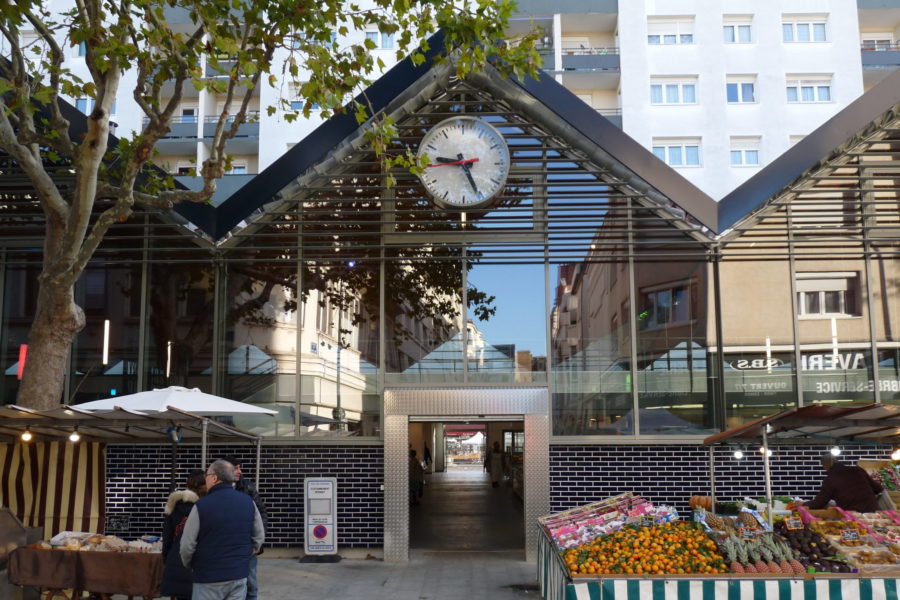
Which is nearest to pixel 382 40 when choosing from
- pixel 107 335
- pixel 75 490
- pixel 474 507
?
pixel 474 507

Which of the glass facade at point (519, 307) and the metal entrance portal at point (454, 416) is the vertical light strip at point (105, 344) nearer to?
the glass facade at point (519, 307)

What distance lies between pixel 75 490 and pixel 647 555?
7.16 metres

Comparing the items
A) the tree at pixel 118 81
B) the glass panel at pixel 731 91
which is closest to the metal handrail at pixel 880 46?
the glass panel at pixel 731 91

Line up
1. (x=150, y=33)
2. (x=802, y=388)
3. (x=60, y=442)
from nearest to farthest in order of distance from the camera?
(x=150, y=33)
(x=60, y=442)
(x=802, y=388)

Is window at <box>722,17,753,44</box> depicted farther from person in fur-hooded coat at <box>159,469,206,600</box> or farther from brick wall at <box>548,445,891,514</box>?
person in fur-hooded coat at <box>159,469,206,600</box>

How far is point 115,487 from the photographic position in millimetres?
12008

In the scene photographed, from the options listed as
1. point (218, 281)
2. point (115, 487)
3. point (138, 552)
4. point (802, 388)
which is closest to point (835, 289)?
point (802, 388)

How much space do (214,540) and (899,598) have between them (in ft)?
18.1

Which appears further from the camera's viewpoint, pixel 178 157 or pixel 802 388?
pixel 178 157

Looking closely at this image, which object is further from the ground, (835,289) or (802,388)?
(835,289)

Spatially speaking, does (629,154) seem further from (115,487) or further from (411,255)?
(115,487)

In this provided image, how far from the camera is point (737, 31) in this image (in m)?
33.5

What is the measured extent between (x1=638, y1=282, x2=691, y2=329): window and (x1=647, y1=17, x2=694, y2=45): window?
948 inches

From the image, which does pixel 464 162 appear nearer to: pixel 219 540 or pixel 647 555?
pixel 647 555
